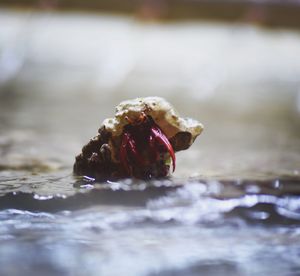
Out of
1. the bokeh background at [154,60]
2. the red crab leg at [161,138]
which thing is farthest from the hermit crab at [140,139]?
the bokeh background at [154,60]

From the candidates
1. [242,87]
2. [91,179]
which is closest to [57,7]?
[242,87]

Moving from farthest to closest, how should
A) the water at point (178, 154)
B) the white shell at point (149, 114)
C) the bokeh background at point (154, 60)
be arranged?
the bokeh background at point (154, 60) → the white shell at point (149, 114) → the water at point (178, 154)

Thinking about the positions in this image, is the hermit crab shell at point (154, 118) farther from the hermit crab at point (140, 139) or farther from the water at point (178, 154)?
the water at point (178, 154)

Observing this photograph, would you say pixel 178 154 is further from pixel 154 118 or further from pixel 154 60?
pixel 154 60

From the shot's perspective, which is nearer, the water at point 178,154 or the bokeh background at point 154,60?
the water at point 178,154

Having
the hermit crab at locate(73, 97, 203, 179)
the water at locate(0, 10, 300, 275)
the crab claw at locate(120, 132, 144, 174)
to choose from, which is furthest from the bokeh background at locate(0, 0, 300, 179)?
the crab claw at locate(120, 132, 144, 174)

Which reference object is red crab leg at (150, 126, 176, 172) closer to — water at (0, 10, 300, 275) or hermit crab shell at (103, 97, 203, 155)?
hermit crab shell at (103, 97, 203, 155)

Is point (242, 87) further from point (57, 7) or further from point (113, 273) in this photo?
point (113, 273)

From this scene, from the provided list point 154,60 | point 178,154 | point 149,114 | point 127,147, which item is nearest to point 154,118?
point 149,114
